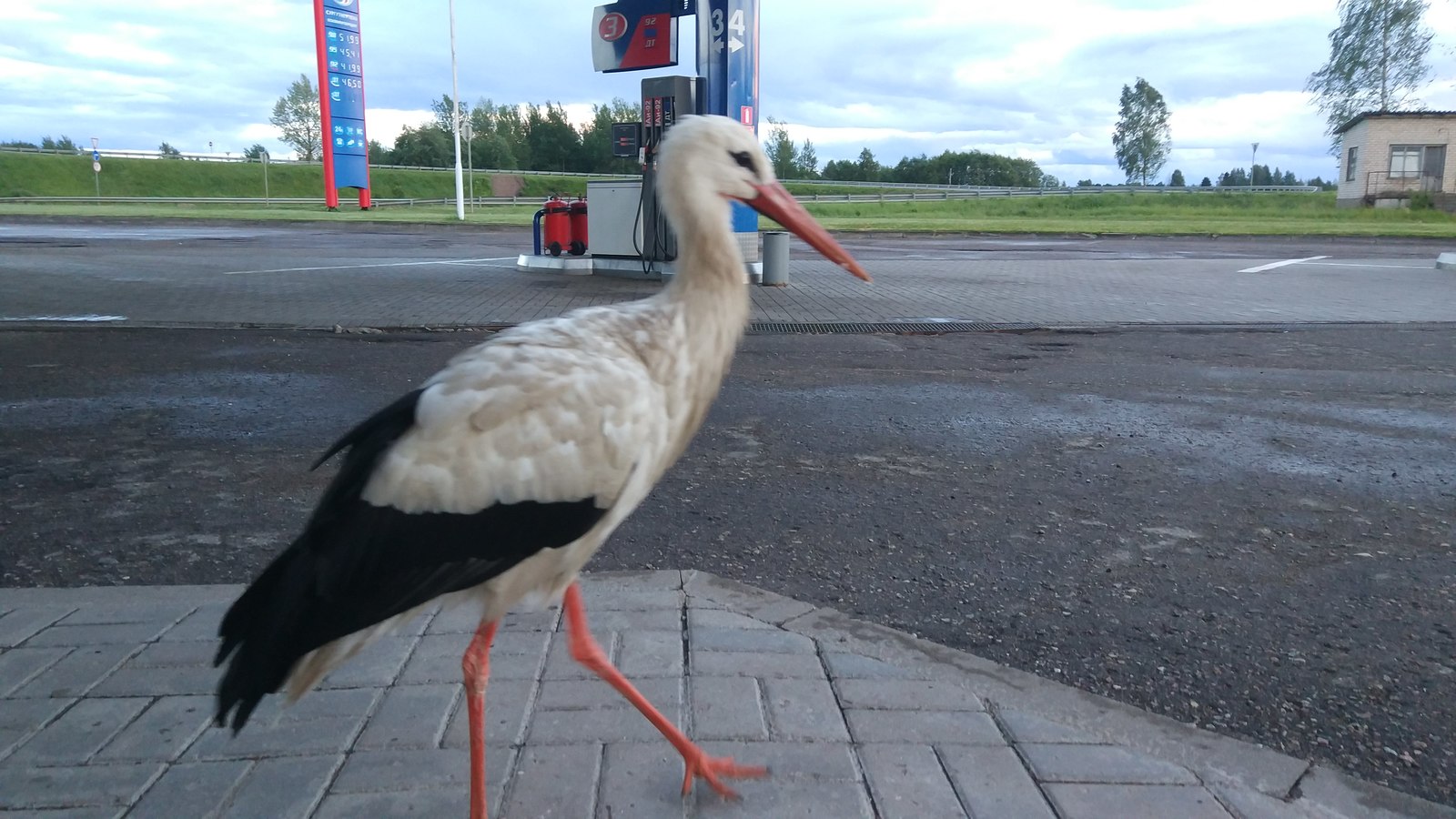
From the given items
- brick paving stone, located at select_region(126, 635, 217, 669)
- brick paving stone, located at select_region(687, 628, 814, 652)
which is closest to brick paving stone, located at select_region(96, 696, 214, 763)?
brick paving stone, located at select_region(126, 635, 217, 669)

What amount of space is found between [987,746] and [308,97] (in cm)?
10511

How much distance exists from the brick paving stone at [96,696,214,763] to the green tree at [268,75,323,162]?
3943 inches

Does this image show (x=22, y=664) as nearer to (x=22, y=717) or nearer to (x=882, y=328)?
(x=22, y=717)

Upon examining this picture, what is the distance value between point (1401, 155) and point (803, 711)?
60.1m

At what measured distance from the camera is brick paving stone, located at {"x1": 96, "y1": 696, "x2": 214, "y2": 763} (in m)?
2.81

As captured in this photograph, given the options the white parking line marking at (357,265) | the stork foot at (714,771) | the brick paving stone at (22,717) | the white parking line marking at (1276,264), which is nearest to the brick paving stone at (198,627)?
the brick paving stone at (22,717)

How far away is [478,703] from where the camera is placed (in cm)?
264

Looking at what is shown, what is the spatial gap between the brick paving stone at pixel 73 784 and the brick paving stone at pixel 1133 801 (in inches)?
96.3

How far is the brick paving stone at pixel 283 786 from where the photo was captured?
258 cm

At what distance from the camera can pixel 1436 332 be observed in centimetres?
1155

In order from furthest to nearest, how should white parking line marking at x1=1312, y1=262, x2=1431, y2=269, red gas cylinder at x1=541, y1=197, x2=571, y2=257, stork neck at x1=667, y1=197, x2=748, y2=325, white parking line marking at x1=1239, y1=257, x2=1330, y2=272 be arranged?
white parking line marking at x1=1312, y1=262, x2=1431, y2=269 < white parking line marking at x1=1239, y1=257, x2=1330, y2=272 < red gas cylinder at x1=541, y1=197, x2=571, y2=257 < stork neck at x1=667, y1=197, x2=748, y2=325

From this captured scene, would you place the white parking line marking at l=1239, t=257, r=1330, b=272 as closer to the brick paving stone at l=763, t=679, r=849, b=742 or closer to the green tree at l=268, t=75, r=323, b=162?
the brick paving stone at l=763, t=679, r=849, b=742

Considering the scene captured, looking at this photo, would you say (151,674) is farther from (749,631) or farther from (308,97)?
(308,97)

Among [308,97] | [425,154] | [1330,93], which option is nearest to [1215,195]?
[1330,93]
